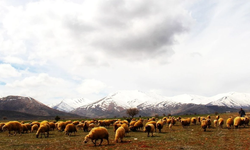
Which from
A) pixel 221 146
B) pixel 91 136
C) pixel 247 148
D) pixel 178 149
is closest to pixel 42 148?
pixel 91 136

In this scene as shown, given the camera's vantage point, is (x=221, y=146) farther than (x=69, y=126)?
No

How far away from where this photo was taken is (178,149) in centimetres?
1738

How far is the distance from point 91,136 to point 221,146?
584 inches

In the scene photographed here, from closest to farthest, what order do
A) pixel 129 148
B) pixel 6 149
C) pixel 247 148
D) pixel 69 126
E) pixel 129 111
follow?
pixel 247 148
pixel 129 148
pixel 6 149
pixel 69 126
pixel 129 111

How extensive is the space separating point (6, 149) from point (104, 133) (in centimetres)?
1138

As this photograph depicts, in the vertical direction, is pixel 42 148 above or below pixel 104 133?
below

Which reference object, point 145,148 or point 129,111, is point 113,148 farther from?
point 129,111

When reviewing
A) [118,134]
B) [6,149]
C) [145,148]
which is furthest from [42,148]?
[145,148]

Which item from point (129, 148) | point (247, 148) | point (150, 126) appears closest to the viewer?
point (247, 148)

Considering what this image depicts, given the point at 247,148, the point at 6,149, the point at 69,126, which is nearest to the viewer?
the point at 247,148

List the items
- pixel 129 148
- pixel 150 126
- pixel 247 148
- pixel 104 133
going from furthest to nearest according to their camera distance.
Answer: pixel 150 126 < pixel 104 133 < pixel 129 148 < pixel 247 148

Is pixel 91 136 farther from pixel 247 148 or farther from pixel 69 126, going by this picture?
pixel 247 148

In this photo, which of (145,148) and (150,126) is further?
(150,126)

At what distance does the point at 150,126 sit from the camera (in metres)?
26.5
